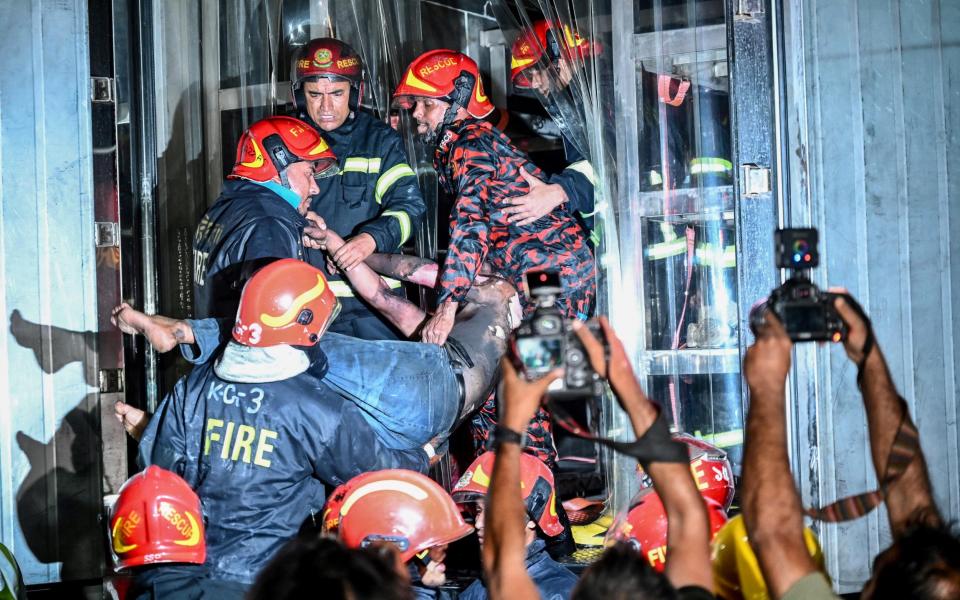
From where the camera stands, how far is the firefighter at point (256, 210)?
5.27m

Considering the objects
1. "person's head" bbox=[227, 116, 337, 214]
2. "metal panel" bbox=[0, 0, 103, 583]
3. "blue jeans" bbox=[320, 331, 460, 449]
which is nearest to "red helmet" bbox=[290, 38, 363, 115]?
"person's head" bbox=[227, 116, 337, 214]

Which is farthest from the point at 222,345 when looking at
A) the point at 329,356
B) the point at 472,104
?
the point at 472,104

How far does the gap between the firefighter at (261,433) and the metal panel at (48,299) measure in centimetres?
153

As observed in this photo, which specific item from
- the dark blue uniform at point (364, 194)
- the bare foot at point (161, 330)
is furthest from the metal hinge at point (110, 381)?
the dark blue uniform at point (364, 194)

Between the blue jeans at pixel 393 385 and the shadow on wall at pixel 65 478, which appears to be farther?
the shadow on wall at pixel 65 478

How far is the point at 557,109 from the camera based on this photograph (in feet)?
18.4

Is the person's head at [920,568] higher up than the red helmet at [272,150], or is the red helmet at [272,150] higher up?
the red helmet at [272,150]

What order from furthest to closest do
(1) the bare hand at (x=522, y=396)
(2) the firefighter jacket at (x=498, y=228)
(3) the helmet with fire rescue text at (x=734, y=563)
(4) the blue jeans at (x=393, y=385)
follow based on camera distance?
(2) the firefighter jacket at (x=498, y=228)
(4) the blue jeans at (x=393, y=385)
(3) the helmet with fire rescue text at (x=734, y=563)
(1) the bare hand at (x=522, y=396)

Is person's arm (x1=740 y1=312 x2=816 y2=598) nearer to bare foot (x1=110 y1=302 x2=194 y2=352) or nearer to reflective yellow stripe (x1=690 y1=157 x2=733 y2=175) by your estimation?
reflective yellow stripe (x1=690 y1=157 x2=733 y2=175)

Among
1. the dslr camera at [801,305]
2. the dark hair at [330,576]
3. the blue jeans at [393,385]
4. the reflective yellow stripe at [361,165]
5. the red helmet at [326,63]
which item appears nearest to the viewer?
the dark hair at [330,576]

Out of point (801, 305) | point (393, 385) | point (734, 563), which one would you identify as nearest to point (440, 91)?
point (393, 385)

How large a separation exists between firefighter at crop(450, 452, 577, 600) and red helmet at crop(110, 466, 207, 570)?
1160mm

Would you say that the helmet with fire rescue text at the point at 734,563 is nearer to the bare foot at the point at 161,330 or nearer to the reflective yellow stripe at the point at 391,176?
the bare foot at the point at 161,330

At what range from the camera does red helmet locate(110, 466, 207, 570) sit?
405 centimetres
